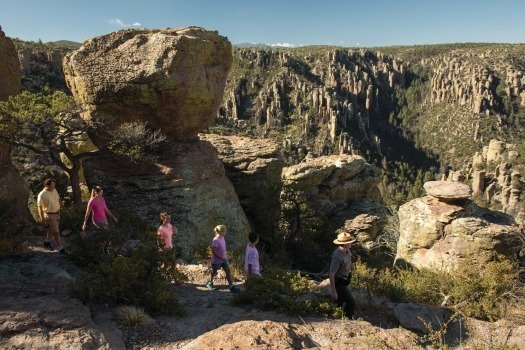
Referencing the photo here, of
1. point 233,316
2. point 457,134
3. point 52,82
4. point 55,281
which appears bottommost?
point 457,134

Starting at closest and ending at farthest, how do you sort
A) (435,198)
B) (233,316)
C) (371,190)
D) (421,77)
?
(233,316) < (435,198) < (371,190) < (421,77)

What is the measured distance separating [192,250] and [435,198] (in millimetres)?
8745

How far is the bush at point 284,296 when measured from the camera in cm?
573

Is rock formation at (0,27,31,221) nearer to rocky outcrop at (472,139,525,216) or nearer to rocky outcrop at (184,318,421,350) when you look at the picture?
rocky outcrop at (184,318,421,350)

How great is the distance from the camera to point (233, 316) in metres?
5.74

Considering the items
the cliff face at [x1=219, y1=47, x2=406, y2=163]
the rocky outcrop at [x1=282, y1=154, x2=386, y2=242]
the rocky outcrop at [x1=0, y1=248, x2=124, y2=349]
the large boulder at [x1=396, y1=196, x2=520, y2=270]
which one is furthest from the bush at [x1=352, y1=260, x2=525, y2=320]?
the cliff face at [x1=219, y1=47, x2=406, y2=163]

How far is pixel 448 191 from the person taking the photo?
40.3ft

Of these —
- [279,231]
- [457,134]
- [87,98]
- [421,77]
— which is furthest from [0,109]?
[421,77]

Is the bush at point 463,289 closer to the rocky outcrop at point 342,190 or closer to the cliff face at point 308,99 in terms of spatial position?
the rocky outcrop at point 342,190

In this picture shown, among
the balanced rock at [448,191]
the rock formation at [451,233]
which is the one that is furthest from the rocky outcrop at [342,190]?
the balanced rock at [448,191]

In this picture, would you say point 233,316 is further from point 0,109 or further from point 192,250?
point 0,109

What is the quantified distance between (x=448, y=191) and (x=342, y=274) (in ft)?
27.1

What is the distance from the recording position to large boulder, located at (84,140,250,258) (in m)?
11.3

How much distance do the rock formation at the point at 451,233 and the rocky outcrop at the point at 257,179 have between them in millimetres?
5110
